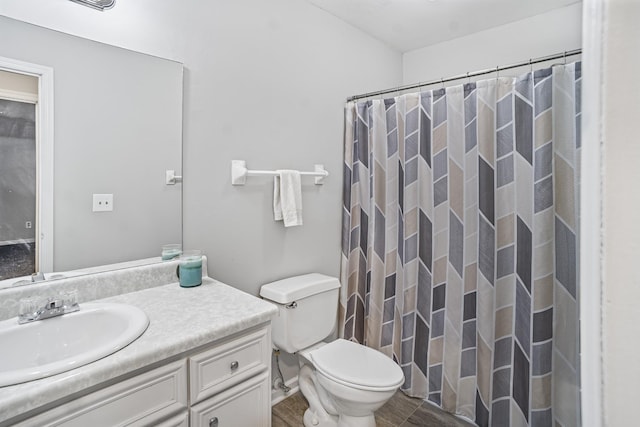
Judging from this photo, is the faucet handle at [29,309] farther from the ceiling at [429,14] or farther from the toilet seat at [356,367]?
the ceiling at [429,14]

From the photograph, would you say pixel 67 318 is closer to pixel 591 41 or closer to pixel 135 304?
pixel 135 304

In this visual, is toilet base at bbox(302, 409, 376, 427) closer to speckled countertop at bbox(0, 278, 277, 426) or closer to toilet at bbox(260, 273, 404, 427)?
toilet at bbox(260, 273, 404, 427)

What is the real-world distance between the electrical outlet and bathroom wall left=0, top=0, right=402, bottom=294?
311 mm

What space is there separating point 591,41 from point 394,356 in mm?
2120

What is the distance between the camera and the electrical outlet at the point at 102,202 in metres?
1.32

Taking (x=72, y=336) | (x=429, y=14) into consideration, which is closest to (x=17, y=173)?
(x=72, y=336)

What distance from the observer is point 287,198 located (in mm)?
1874

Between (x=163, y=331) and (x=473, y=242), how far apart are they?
155 centimetres

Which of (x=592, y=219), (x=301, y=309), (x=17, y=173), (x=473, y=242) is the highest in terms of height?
(x=17, y=173)

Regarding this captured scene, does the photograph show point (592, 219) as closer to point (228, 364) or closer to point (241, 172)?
point (228, 364)

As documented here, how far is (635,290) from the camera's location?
26 cm

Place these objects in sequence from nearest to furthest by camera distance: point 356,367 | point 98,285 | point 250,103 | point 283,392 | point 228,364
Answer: point 228,364 < point 98,285 < point 356,367 < point 250,103 < point 283,392

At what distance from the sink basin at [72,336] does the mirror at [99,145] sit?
0.82ft

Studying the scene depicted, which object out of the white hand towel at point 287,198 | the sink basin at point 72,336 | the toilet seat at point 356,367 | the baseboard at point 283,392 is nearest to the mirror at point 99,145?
the sink basin at point 72,336
